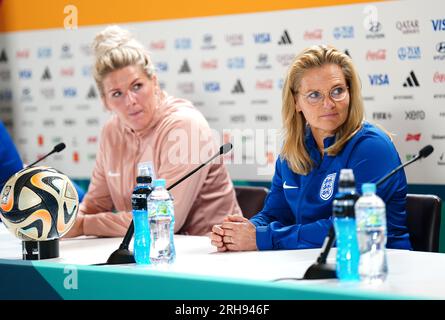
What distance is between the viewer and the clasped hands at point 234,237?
3117 millimetres

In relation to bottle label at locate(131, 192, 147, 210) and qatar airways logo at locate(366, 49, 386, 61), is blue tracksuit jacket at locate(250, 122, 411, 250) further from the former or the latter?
qatar airways logo at locate(366, 49, 386, 61)

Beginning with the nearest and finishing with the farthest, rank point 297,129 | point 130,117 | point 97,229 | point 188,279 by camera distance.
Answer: point 188,279
point 297,129
point 97,229
point 130,117

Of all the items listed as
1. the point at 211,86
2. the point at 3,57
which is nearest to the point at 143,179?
the point at 211,86

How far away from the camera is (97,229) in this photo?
12.1 ft

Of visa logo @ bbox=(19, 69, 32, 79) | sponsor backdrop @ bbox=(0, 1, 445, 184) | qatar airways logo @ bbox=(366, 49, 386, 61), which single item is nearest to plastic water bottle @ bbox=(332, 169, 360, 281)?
sponsor backdrop @ bbox=(0, 1, 445, 184)

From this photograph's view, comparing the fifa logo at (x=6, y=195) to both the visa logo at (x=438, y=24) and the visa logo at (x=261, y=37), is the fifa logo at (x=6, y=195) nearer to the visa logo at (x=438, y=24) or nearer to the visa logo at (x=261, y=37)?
the visa logo at (x=261, y=37)

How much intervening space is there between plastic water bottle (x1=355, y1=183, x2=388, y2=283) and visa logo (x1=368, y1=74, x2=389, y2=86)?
1.94m

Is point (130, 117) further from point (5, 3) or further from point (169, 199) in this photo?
point (5, 3)

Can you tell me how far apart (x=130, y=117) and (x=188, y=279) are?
177 centimetres

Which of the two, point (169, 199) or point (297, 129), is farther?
point (297, 129)

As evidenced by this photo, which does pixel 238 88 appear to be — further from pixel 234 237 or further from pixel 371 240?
pixel 371 240
